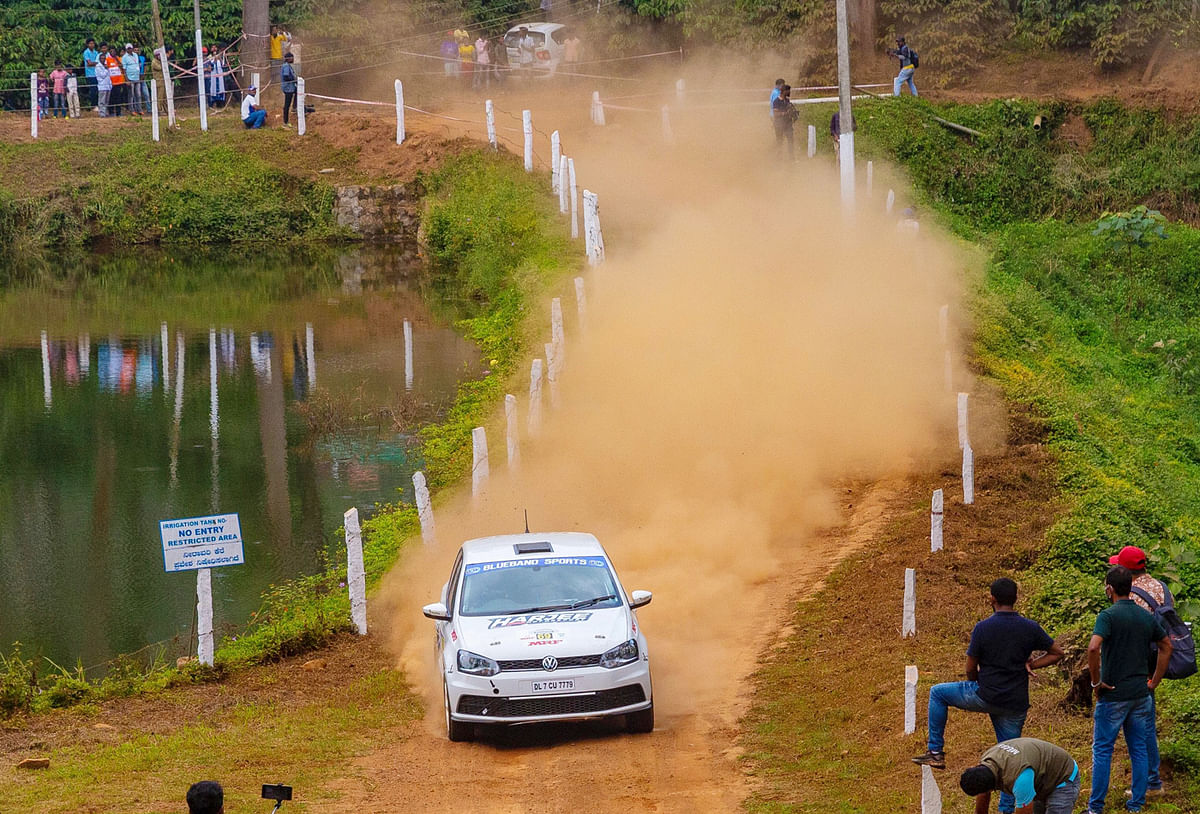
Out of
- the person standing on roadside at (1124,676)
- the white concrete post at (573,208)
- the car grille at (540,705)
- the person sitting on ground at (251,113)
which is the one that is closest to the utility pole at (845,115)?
the white concrete post at (573,208)

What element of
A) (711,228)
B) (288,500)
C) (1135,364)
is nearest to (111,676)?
(288,500)

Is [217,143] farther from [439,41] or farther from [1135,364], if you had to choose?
[1135,364]

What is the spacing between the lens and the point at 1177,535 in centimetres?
1698

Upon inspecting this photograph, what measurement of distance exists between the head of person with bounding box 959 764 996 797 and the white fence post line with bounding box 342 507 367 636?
9023 mm

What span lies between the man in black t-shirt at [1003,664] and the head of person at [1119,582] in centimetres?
55

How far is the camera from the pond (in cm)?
1766

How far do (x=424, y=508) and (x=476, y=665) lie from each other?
5.62 m

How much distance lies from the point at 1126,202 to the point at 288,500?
94.0 ft

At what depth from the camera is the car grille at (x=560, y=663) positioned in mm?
11859

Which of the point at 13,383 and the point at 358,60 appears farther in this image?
the point at 358,60

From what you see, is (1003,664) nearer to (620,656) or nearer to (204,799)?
(620,656)

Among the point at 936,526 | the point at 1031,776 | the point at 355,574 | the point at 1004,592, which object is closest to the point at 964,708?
the point at 1004,592

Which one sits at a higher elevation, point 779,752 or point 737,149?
point 737,149

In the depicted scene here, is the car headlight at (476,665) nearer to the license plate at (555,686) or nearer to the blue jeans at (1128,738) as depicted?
the license plate at (555,686)
